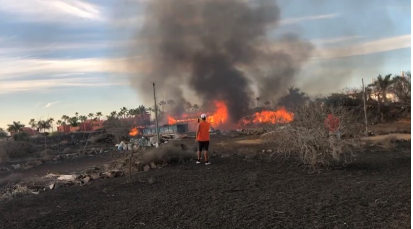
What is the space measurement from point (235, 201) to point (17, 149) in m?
26.8

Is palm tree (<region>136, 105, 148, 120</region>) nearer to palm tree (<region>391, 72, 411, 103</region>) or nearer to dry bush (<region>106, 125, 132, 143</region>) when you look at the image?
dry bush (<region>106, 125, 132, 143</region>)

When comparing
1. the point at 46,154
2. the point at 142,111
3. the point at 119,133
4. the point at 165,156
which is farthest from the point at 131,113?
the point at 165,156

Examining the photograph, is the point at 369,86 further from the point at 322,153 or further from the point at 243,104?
the point at 322,153

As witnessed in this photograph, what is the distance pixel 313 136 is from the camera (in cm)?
970

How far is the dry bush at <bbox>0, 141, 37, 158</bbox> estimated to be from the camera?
2818 centimetres

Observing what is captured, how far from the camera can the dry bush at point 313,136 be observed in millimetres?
9719

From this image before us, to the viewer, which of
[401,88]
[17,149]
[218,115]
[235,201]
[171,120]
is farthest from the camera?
[171,120]

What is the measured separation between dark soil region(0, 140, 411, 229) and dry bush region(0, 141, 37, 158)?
69.0 feet

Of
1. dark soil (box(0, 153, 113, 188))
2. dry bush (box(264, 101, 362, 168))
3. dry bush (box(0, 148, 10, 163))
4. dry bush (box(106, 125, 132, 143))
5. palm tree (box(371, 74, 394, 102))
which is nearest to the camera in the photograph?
dry bush (box(264, 101, 362, 168))

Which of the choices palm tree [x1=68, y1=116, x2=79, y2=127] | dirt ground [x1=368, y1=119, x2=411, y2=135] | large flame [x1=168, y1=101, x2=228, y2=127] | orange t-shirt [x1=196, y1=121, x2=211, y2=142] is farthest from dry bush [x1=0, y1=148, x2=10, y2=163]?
palm tree [x1=68, y1=116, x2=79, y2=127]

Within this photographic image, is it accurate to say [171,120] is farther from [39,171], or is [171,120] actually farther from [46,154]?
[39,171]

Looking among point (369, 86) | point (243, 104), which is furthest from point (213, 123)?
point (369, 86)

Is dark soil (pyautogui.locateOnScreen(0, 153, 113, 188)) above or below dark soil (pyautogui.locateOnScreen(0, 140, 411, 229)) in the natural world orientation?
below

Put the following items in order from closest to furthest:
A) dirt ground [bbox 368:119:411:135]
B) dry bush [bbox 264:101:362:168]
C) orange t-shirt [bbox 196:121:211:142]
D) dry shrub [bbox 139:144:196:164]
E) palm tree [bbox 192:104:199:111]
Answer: dry bush [bbox 264:101:362:168] < orange t-shirt [bbox 196:121:211:142] < dry shrub [bbox 139:144:196:164] < dirt ground [bbox 368:119:411:135] < palm tree [bbox 192:104:199:111]
